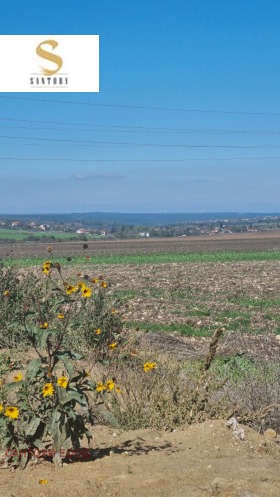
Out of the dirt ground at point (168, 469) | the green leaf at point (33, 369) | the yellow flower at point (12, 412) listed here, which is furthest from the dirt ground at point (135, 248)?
the yellow flower at point (12, 412)

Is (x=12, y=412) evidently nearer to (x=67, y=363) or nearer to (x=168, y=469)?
(x=67, y=363)

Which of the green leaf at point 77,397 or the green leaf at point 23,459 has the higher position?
the green leaf at point 77,397

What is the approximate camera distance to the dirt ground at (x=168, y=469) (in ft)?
15.2

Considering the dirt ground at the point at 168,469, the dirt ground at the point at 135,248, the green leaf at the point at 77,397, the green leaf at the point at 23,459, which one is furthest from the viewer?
the dirt ground at the point at 135,248

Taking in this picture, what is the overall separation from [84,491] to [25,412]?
2.60 feet

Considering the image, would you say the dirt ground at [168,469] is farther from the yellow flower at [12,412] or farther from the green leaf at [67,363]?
the green leaf at [67,363]

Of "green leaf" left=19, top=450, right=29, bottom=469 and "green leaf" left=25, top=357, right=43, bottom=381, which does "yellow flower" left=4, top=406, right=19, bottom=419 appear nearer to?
"green leaf" left=25, top=357, right=43, bottom=381

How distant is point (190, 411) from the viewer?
6.28 metres

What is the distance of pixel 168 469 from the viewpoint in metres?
5.02

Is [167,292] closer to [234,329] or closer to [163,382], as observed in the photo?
[234,329]

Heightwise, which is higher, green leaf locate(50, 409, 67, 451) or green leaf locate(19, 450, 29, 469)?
green leaf locate(50, 409, 67, 451)

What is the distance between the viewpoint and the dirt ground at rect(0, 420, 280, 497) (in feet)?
15.2

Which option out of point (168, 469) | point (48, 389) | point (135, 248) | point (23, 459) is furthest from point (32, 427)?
point (135, 248)

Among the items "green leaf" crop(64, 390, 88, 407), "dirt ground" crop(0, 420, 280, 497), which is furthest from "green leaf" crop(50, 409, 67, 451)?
"dirt ground" crop(0, 420, 280, 497)
